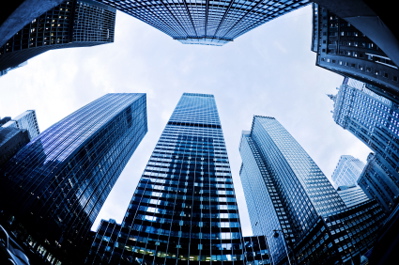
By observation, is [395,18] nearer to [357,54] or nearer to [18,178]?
[357,54]

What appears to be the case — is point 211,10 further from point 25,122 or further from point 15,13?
point 25,122

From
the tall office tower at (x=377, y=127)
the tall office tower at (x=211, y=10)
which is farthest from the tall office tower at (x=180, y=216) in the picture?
the tall office tower at (x=377, y=127)

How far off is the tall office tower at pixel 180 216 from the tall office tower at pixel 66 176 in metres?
25.1

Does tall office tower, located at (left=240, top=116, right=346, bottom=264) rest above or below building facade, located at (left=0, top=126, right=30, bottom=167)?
below

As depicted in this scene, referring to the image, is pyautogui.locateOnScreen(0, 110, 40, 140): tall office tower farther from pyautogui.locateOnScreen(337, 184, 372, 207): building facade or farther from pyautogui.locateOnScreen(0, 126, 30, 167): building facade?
pyautogui.locateOnScreen(337, 184, 372, 207): building facade

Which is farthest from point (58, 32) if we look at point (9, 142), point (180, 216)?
point (180, 216)

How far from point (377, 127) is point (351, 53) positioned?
69.1m

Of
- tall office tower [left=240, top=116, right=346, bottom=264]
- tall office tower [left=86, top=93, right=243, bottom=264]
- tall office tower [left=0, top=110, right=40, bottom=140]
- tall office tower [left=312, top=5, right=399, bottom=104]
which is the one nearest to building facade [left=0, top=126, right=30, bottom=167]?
tall office tower [left=0, top=110, right=40, bottom=140]

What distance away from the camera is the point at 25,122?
16400 cm

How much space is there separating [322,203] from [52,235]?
408ft

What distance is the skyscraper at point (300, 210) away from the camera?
7988 centimetres

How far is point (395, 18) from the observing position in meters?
5.38

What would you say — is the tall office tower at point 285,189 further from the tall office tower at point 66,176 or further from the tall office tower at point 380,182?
the tall office tower at point 66,176

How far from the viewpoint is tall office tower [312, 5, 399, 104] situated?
49469 millimetres
